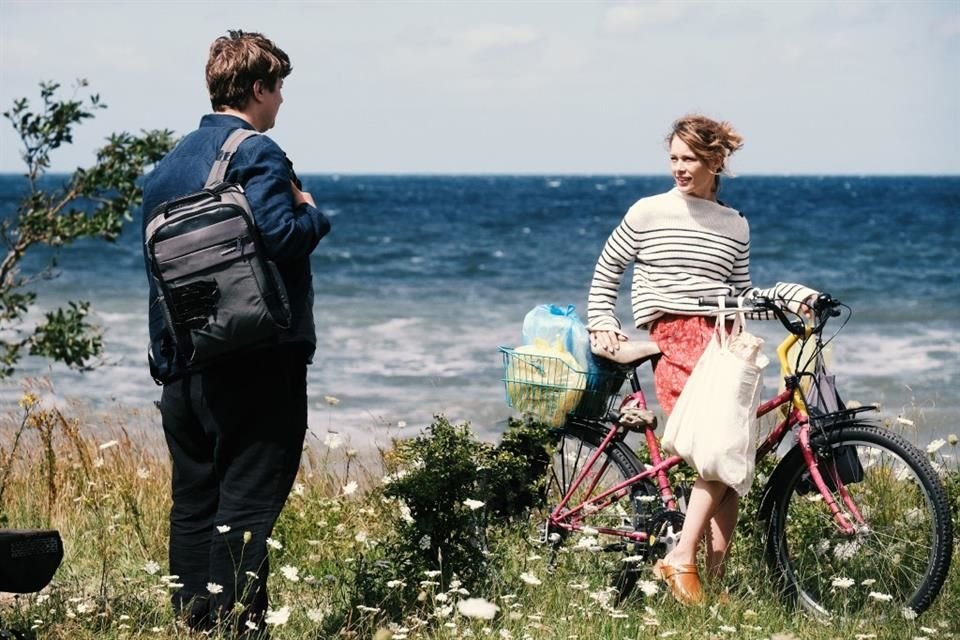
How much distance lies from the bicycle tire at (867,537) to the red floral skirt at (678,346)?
469mm

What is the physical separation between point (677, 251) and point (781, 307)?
16.5 inches

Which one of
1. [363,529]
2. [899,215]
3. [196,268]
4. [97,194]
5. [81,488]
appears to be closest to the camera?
[196,268]

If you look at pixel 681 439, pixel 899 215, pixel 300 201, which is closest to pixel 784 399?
pixel 681 439

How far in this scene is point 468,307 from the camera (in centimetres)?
2306

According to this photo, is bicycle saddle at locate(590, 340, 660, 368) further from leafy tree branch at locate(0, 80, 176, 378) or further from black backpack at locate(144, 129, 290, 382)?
leafy tree branch at locate(0, 80, 176, 378)

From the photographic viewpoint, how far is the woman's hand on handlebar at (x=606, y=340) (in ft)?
14.9

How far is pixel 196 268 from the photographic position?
3.59 m

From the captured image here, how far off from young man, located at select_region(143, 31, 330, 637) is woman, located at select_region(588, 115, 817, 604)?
128 cm

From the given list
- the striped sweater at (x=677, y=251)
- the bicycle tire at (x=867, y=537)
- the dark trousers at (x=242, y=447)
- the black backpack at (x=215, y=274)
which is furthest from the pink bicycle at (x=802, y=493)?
the black backpack at (x=215, y=274)

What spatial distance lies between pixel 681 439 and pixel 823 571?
820mm

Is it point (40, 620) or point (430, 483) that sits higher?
point (430, 483)

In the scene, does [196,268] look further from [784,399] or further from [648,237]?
[784,399]

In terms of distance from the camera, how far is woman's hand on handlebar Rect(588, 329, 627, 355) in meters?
4.54

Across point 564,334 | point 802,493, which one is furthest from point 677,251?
point 802,493
